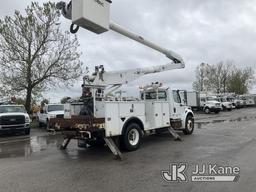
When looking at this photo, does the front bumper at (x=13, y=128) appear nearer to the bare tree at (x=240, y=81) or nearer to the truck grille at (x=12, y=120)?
the truck grille at (x=12, y=120)

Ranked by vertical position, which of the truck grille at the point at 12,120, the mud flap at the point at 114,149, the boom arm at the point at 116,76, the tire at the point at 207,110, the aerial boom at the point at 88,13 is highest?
the aerial boom at the point at 88,13

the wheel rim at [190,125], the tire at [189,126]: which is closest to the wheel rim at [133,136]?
the tire at [189,126]

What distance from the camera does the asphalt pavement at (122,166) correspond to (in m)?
6.33

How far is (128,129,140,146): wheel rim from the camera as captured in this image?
1071cm

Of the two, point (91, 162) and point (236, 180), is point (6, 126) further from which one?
point (236, 180)

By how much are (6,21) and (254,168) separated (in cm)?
2425

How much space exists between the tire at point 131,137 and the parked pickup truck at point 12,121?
375 inches

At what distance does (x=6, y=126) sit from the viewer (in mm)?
17219

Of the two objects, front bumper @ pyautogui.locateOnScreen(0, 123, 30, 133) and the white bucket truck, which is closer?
the white bucket truck

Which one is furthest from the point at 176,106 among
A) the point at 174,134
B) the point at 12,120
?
the point at 12,120

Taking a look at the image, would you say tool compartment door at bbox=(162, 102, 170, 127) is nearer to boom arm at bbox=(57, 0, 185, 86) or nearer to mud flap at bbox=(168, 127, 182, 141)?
mud flap at bbox=(168, 127, 182, 141)

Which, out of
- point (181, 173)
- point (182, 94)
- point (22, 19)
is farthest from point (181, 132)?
point (22, 19)

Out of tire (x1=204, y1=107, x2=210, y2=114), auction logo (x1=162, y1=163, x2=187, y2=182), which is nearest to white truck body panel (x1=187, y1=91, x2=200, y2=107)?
tire (x1=204, y1=107, x2=210, y2=114)

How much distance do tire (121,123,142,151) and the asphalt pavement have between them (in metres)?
0.29
